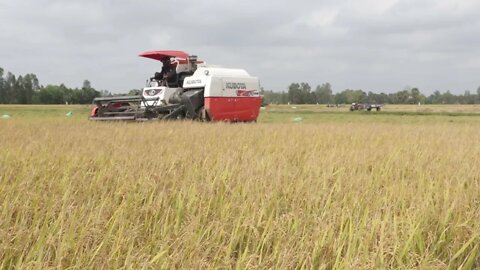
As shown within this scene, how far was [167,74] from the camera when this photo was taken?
12.5 m

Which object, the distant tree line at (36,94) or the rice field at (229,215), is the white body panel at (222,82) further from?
the distant tree line at (36,94)

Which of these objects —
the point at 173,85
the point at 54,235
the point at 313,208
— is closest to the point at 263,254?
the point at 313,208

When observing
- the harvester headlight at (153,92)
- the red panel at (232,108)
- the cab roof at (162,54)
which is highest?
the cab roof at (162,54)

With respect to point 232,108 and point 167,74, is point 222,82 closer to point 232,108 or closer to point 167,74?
point 232,108

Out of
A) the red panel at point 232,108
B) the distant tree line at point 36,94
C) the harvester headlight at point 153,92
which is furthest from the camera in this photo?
the distant tree line at point 36,94

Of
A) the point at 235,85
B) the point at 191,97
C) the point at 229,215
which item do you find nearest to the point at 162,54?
the point at 191,97

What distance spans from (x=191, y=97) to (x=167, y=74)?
5.25ft

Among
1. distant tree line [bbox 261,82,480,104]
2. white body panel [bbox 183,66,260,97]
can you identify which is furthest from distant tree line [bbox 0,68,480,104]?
white body panel [bbox 183,66,260,97]

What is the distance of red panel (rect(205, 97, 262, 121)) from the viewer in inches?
455

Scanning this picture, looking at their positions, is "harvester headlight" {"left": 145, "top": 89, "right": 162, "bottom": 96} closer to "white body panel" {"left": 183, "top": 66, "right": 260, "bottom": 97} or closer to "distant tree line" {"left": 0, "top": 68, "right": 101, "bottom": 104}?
"white body panel" {"left": 183, "top": 66, "right": 260, "bottom": 97}

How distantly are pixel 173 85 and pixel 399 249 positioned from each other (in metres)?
11.1

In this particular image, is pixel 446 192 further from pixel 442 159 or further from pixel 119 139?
pixel 119 139

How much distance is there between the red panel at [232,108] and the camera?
1155 cm

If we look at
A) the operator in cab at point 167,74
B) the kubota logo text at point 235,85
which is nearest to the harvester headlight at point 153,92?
the operator in cab at point 167,74
